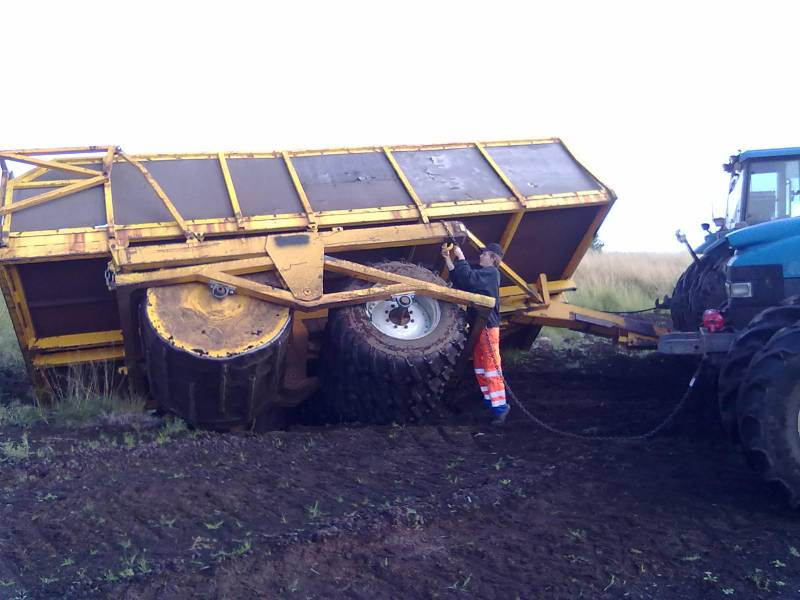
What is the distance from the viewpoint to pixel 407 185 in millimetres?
8141

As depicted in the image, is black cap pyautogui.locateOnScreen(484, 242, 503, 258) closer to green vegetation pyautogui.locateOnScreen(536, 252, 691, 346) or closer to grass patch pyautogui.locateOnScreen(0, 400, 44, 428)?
grass patch pyautogui.locateOnScreen(0, 400, 44, 428)

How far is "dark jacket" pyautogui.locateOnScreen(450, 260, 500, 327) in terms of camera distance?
25.7 feet

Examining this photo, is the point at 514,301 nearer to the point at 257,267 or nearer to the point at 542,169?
the point at 542,169

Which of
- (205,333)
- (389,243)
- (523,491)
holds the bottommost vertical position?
(523,491)

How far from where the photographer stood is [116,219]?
7.32 meters

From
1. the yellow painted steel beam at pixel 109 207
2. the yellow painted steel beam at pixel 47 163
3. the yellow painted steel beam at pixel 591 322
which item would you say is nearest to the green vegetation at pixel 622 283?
the yellow painted steel beam at pixel 591 322

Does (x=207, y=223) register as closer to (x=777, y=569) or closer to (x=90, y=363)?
(x=90, y=363)

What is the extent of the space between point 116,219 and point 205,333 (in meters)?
1.32

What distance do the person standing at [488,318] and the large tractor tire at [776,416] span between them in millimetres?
2765

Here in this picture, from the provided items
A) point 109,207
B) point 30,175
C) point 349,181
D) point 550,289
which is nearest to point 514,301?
point 550,289

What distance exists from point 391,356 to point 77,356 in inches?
108

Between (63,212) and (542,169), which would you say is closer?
(63,212)

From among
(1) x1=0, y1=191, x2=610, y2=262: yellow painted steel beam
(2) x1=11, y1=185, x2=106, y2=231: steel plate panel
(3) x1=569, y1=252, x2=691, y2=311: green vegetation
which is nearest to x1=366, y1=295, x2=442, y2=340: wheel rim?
(1) x1=0, y1=191, x2=610, y2=262: yellow painted steel beam

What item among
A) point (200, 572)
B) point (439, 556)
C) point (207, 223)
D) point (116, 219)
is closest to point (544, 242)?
point (207, 223)
